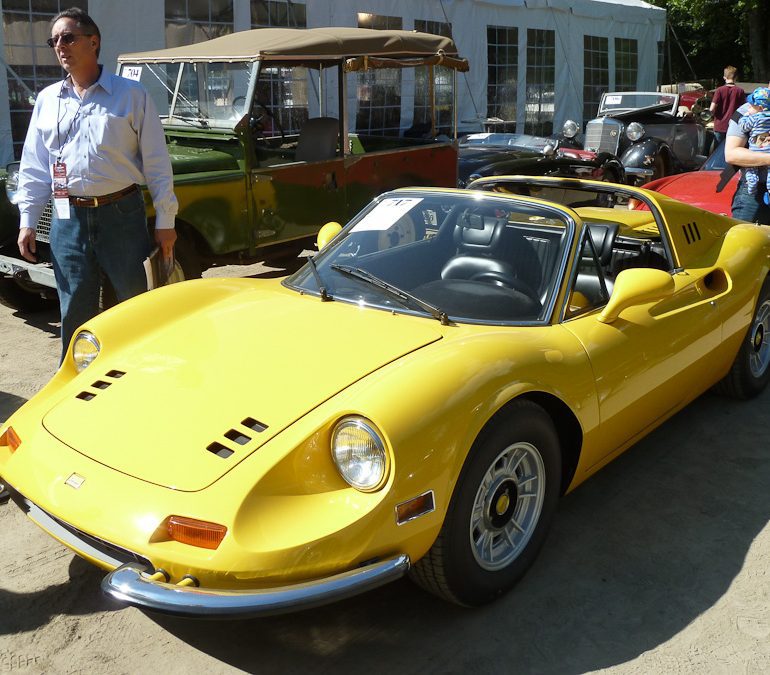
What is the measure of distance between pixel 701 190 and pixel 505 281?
14.0ft

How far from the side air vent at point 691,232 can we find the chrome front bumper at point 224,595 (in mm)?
2566

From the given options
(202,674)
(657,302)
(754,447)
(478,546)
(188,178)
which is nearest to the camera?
(202,674)

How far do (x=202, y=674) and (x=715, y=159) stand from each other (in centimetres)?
708

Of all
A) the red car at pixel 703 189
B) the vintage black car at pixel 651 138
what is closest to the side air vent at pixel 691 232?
the red car at pixel 703 189

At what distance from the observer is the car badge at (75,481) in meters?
2.45

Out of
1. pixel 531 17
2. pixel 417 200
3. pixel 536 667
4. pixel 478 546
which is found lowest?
pixel 536 667

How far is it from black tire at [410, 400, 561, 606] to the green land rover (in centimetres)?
369

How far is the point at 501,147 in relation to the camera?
967cm

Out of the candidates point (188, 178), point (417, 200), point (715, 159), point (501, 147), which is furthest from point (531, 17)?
point (417, 200)

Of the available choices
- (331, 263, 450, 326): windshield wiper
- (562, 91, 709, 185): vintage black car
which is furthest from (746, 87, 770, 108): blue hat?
(562, 91, 709, 185): vintage black car

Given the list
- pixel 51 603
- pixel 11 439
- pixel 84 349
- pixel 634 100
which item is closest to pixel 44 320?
pixel 84 349

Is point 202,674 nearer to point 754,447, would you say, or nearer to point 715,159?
point 754,447

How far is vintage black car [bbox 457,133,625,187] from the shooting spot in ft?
27.7

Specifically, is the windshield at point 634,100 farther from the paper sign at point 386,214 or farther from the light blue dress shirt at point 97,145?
the light blue dress shirt at point 97,145
